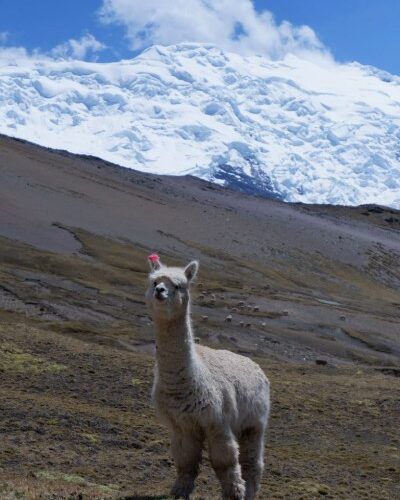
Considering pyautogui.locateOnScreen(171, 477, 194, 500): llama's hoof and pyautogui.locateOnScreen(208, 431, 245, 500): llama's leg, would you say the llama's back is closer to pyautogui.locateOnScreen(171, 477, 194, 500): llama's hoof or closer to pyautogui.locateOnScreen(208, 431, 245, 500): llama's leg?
pyautogui.locateOnScreen(208, 431, 245, 500): llama's leg

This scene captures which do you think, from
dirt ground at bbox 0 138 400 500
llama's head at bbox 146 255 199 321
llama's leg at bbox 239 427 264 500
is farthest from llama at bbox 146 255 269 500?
dirt ground at bbox 0 138 400 500

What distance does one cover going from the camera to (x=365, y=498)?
16.1 m

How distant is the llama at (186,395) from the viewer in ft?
36.7

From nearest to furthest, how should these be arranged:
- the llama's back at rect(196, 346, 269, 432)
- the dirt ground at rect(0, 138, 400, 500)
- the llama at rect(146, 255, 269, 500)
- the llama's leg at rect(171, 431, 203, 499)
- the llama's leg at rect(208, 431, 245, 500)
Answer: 1. the llama at rect(146, 255, 269, 500)
2. the llama's leg at rect(208, 431, 245, 500)
3. the llama's leg at rect(171, 431, 203, 499)
4. the llama's back at rect(196, 346, 269, 432)
5. the dirt ground at rect(0, 138, 400, 500)

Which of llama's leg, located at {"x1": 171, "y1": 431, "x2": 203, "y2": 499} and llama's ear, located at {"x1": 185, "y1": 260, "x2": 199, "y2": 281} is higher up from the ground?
llama's ear, located at {"x1": 185, "y1": 260, "x2": 199, "y2": 281}

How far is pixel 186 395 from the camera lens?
11391 millimetres

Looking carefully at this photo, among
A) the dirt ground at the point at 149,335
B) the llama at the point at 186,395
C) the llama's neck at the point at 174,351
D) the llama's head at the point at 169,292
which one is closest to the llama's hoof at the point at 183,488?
the llama at the point at 186,395

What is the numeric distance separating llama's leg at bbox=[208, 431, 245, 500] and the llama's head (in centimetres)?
169

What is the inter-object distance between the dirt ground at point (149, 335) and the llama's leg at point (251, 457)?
1.38 meters

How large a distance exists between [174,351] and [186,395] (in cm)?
58

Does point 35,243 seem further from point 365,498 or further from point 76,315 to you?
point 365,498

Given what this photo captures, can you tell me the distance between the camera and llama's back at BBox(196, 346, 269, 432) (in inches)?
472

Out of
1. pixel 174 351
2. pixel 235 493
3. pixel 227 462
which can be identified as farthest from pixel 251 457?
pixel 174 351

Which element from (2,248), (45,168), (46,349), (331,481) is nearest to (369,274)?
(45,168)
